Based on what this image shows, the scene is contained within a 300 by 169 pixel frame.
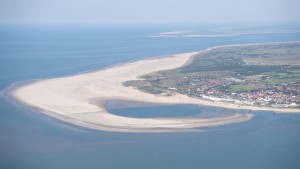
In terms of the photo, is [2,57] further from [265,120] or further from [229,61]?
[265,120]

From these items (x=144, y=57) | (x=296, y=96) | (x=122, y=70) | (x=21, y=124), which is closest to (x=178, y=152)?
(x=21, y=124)

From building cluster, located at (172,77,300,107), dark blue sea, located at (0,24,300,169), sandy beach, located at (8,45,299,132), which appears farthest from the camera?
building cluster, located at (172,77,300,107)

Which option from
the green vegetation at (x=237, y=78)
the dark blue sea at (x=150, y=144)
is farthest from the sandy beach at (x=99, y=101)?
the green vegetation at (x=237, y=78)

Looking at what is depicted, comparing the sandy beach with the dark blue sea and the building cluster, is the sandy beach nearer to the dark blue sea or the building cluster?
the dark blue sea

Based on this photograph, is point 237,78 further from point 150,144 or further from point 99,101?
point 150,144

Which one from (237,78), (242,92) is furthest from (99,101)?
(237,78)

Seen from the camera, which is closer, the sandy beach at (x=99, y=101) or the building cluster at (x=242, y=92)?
the sandy beach at (x=99, y=101)

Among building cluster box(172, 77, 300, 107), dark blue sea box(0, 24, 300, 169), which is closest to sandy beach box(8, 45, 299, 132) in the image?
dark blue sea box(0, 24, 300, 169)

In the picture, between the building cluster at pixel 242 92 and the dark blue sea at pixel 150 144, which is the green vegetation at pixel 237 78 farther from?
the dark blue sea at pixel 150 144
